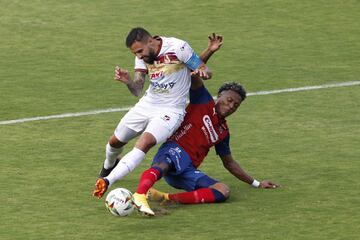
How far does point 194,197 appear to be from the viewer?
12.1m

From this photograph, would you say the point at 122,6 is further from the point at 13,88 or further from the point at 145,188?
the point at 145,188

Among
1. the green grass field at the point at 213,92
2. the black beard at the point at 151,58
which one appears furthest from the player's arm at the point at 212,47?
the green grass field at the point at 213,92

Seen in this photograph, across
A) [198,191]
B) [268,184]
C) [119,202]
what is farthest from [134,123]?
[268,184]

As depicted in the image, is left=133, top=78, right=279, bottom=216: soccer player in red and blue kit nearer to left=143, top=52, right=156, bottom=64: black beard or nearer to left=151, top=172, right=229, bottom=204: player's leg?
left=151, top=172, right=229, bottom=204: player's leg

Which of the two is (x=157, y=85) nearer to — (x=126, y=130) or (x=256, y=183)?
(x=126, y=130)

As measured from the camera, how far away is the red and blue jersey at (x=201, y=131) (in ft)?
40.9

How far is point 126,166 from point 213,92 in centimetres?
586

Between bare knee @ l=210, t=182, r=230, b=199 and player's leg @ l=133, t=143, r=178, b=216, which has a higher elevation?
player's leg @ l=133, t=143, r=178, b=216

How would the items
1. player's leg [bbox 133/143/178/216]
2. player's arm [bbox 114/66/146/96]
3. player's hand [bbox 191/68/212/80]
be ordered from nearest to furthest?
player's leg [bbox 133/143/178/216]
player's hand [bbox 191/68/212/80]
player's arm [bbox 114/66/146/96]

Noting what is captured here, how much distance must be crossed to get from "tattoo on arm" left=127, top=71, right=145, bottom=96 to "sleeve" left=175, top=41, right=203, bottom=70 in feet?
1.60

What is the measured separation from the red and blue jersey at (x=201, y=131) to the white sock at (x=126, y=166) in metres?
0.69

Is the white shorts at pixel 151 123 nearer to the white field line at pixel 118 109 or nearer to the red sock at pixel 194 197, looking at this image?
the red sock at pixel 194 197

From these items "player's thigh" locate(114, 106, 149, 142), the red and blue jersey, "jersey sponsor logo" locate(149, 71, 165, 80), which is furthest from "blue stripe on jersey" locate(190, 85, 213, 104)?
"player's thigh" locate(114, 106, 149, 142)

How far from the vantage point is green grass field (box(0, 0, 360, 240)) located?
1153 cm
